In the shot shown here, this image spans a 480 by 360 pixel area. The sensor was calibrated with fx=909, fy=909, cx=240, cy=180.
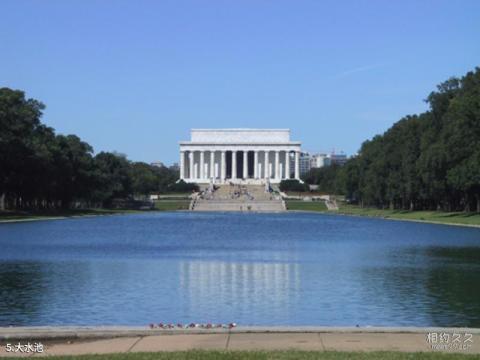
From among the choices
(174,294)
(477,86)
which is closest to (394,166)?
(477,86)

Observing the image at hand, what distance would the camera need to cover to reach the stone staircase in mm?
131125

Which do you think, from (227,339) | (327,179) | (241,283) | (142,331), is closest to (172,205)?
(327,179)

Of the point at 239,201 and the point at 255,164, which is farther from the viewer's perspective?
the point at 255,164

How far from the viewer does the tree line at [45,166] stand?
7631 centimetres

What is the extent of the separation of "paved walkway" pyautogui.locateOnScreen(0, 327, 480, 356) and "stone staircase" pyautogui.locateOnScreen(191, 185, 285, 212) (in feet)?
371

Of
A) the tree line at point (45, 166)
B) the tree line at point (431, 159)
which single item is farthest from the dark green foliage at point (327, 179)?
the tree line at point (45, 166)

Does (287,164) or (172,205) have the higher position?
(287,164)

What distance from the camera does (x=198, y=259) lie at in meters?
34.7

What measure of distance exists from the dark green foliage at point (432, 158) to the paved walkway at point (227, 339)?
52355 millimetres

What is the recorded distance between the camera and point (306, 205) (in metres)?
131

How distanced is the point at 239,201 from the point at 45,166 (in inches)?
2277

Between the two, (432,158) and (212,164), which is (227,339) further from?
(212,164)

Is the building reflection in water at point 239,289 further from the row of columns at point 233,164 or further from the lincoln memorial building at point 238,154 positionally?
the row of columns at point 233,164

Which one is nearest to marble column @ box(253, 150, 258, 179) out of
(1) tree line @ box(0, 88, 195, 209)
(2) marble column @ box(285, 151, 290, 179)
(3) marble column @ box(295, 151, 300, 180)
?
(2) marble column @ box(285, 151, 290, 179)
